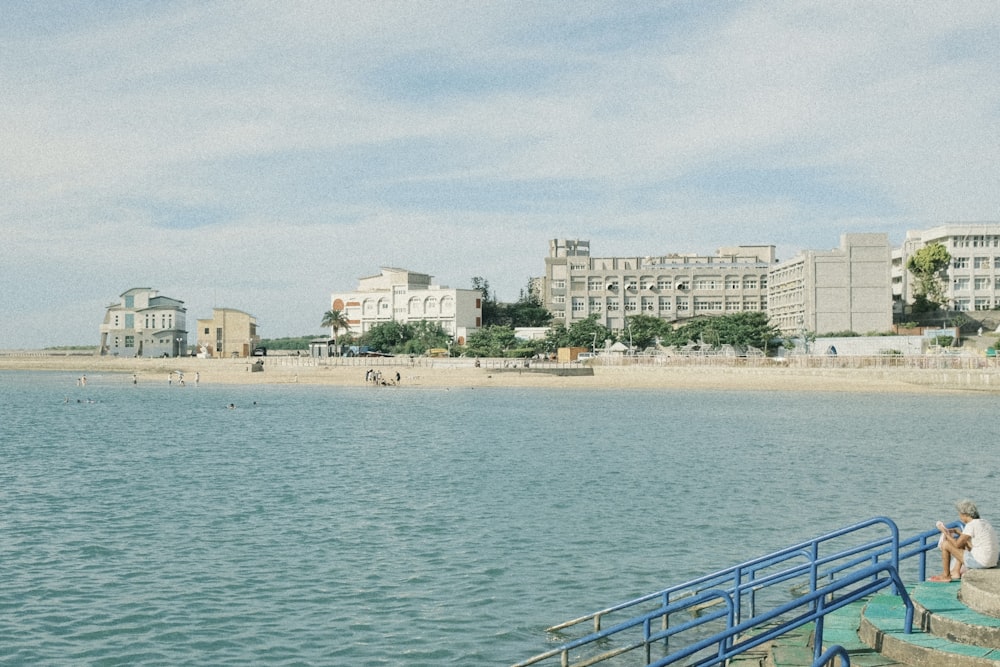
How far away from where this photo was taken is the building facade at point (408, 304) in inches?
6850

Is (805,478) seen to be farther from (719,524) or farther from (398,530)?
(398,530)

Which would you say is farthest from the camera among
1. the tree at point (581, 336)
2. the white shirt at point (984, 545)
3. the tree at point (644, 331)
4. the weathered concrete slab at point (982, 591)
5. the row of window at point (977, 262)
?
the tree at point (644, 331)

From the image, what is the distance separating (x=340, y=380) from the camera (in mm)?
126125

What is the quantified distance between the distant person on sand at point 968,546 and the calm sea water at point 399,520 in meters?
6.29

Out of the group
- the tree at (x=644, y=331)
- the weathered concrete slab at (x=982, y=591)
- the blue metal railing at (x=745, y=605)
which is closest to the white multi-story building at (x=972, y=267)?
the tree at (x=644, y=331)

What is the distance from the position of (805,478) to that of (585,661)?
76.1ft

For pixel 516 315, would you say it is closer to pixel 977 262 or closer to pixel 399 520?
pixel 977 262

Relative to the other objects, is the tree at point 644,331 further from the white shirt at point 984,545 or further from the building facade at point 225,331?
the white shirt at point 984,545

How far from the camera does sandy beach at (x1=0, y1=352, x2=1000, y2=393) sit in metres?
92.8

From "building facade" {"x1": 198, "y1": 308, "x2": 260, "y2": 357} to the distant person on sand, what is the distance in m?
167

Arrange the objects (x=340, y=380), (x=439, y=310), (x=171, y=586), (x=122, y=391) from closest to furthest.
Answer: (x=171, y=586)
(x=122, y=391)
(x=340, y=380)
(x=439, y=310)

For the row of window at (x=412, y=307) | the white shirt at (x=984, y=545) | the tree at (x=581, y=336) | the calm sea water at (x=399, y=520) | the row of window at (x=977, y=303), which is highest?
the row of window at (x=412, y=307)

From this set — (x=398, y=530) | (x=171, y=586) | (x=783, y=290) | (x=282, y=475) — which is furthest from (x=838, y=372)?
(x=171, y=586)

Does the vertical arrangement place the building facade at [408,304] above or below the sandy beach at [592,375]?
above
